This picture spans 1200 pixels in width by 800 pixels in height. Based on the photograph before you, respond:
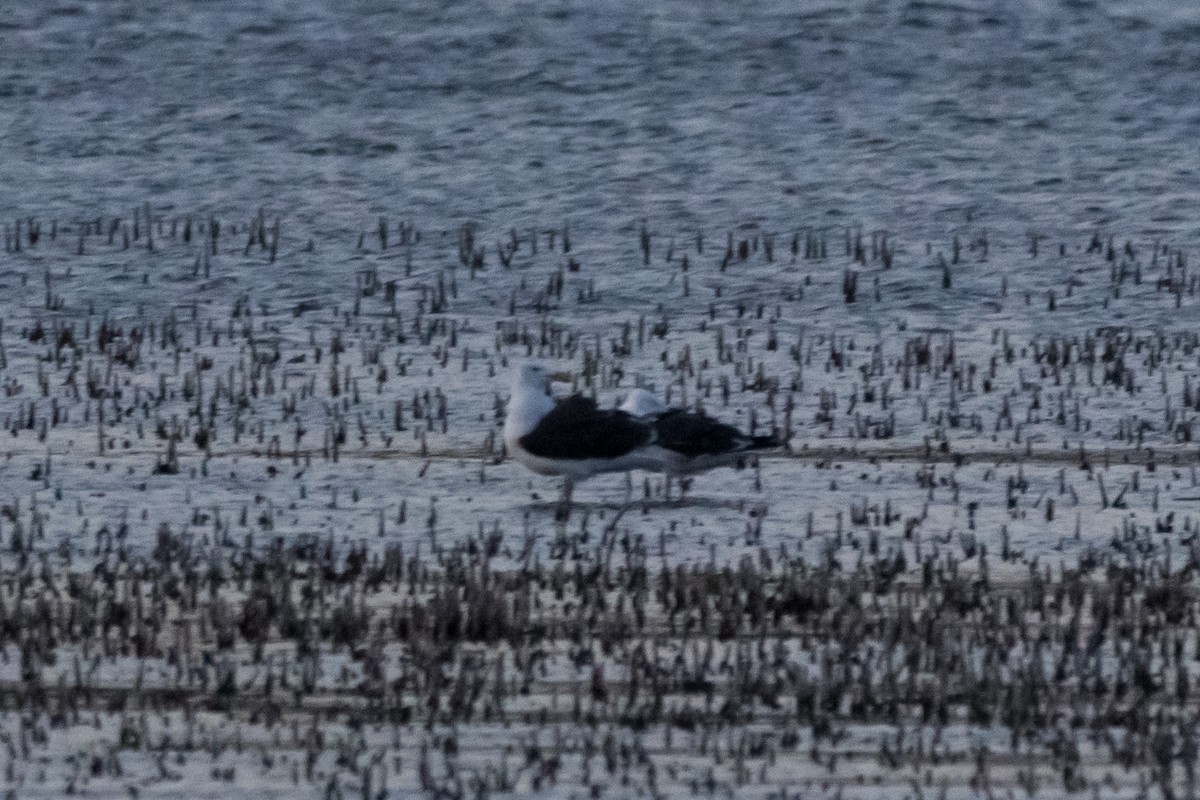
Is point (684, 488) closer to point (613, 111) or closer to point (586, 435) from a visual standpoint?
point (586, 435)

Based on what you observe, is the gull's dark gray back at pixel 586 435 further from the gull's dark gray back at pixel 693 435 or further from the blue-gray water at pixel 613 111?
the blue-gray water at pixel 613 111

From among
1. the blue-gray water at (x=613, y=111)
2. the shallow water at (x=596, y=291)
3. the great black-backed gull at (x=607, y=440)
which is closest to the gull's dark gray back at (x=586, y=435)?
the great black-backed gull at (x=607, y=440)

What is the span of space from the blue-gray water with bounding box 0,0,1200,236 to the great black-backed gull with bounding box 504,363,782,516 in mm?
12205

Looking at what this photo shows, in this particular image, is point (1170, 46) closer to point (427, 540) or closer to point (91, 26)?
point (91, 26)

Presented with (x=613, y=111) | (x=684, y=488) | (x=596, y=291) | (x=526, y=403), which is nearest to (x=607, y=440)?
(x=526, y=403)

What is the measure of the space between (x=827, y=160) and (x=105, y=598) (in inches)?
771

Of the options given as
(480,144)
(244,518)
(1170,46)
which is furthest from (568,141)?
(244,518)

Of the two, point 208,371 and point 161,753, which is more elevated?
point 161,753

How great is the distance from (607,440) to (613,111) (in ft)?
62.7

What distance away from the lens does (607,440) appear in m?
11.9

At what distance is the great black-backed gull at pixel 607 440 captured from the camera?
11859 millimetres

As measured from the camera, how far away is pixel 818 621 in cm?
902

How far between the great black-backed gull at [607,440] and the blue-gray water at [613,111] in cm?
1221

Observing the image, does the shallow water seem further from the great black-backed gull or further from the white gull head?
the white gull head
